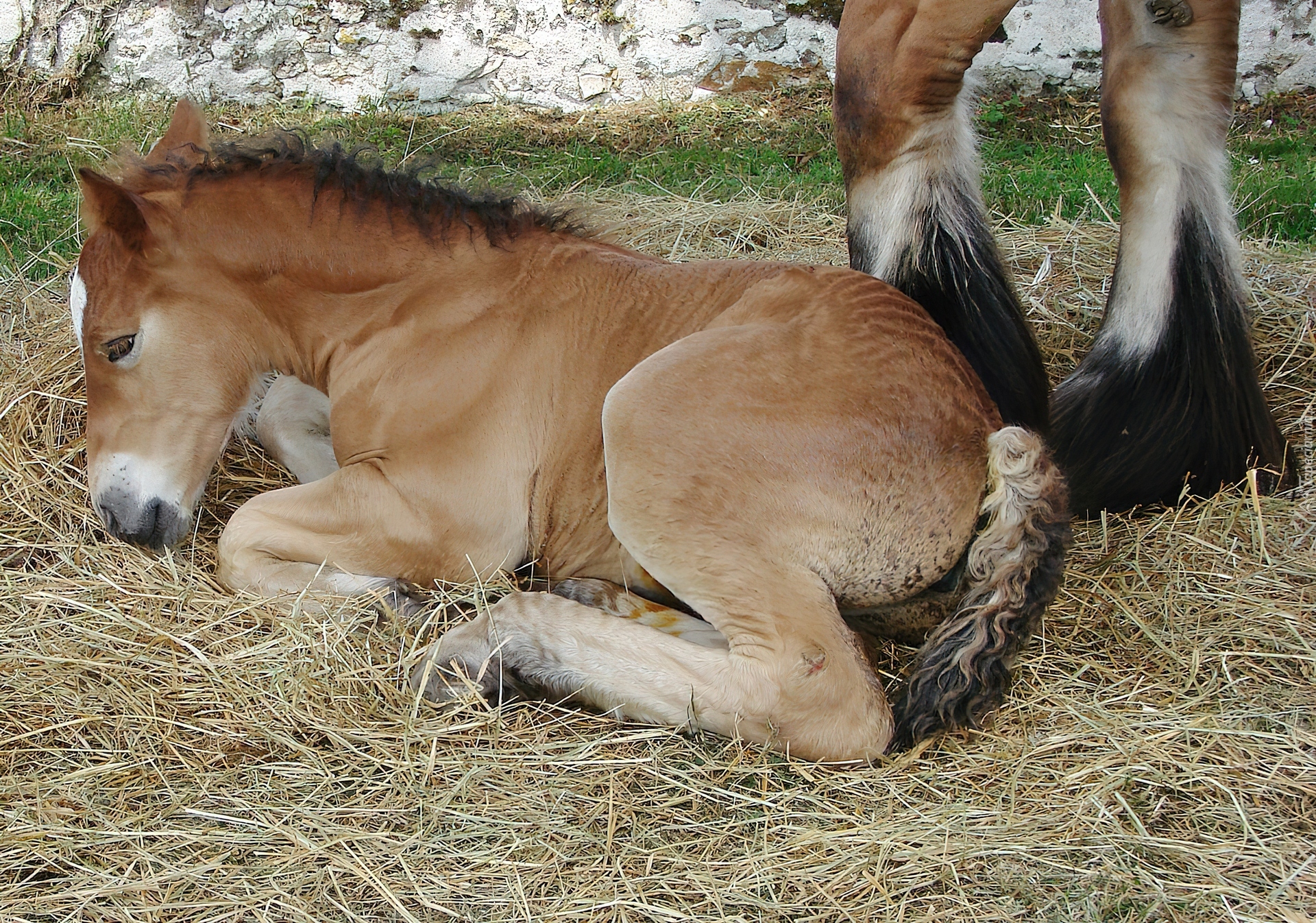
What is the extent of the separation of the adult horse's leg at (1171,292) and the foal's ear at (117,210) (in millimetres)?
2556

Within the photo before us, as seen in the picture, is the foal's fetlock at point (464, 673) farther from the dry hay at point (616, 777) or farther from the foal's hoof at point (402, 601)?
the foal's hoof at point (402, 601)

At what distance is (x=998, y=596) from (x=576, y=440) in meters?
1.11

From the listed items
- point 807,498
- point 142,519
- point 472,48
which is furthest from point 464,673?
point 472,48

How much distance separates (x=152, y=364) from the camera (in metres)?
2.85

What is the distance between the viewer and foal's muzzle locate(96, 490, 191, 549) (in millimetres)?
2889

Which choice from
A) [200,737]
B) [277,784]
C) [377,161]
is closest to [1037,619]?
[277,784]

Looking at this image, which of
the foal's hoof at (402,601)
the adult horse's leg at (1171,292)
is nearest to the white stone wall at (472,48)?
the adult horse's leg at (1171,292)

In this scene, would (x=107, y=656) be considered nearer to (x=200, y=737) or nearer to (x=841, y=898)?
(x=200, y=737)

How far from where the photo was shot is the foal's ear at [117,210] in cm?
264

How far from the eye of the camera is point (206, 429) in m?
2.94

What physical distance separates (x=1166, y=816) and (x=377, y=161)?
8.36ft

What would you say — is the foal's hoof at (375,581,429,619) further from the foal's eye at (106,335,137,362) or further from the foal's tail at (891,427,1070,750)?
the foal's tail at (891,427,1070,750)

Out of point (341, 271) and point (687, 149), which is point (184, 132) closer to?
point (341, 271)

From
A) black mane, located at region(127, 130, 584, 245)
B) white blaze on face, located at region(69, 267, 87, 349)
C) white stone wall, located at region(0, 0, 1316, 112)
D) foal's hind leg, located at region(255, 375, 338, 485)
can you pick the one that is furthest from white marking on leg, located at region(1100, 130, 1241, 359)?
white stone wall, located at region(0, 0, 1316, 112)
